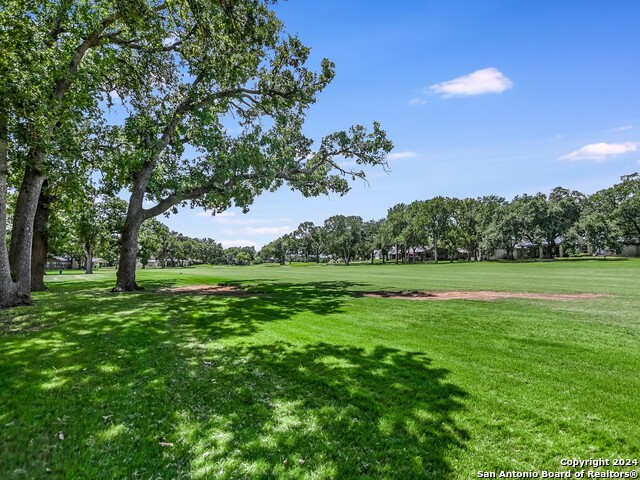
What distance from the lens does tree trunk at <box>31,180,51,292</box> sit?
19266mm

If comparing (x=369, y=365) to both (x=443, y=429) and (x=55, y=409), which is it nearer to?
(x=443, y=429)

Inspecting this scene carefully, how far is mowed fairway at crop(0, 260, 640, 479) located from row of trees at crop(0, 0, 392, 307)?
6598 millimetres

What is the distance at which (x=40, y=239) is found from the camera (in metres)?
19.9

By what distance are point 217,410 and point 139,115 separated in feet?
62.4

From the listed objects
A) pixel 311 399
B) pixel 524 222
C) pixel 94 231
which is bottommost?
pixel 311 399

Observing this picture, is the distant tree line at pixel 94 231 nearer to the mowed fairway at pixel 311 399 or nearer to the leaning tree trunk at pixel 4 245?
the leaning tree trunk at pixel 4 245

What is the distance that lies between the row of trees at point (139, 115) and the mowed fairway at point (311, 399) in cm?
660

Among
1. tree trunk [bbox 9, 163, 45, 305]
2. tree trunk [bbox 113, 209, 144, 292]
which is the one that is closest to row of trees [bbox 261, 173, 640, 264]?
tree trunk [bbox 113, 209, 144, 292]

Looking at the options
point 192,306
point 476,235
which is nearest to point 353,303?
point 192,306

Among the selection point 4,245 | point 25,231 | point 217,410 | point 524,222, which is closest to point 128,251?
point 25,231

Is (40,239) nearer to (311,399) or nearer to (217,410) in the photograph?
(217,410)

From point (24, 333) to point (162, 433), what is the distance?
279 inches

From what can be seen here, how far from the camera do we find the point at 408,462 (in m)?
3.74

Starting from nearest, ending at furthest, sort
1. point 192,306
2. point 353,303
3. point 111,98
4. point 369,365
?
point 369,365 → point 192,306 → point 353,303 → point 111,98
